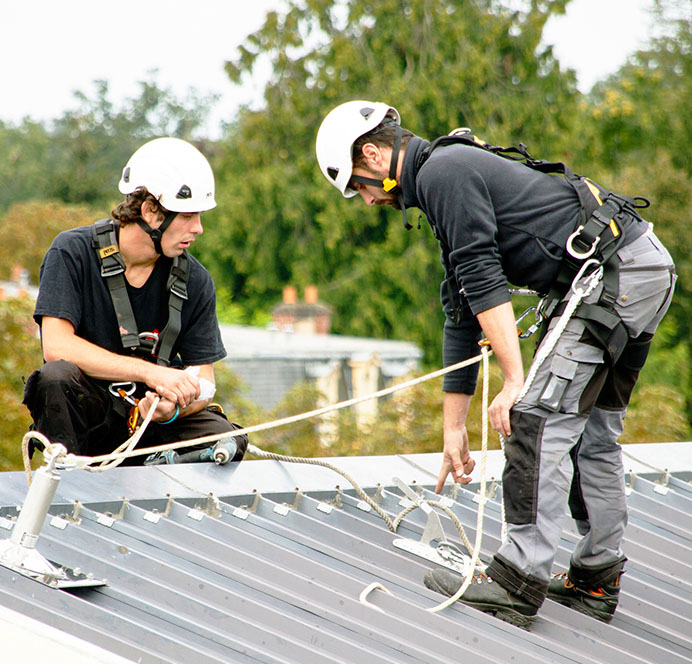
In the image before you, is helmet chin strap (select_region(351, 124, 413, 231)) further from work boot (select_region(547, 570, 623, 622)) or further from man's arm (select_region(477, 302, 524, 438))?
work boot (select_region(547, 570, 623, 622))

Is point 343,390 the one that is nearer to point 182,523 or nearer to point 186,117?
point 182,523

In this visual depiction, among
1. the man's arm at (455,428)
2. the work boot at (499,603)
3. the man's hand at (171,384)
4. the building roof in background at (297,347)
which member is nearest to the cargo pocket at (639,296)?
the man's arm at (455,428)

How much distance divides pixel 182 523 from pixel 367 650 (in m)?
1.16

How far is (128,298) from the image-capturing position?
192 inches

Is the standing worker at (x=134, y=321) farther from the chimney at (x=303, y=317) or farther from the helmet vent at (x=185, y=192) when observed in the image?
the chimney at (x=303, y=317)

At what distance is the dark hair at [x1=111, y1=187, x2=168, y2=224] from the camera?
4883mm

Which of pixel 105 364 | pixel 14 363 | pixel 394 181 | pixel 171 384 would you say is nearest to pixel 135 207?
pixel 105 364

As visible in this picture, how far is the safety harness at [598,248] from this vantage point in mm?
3438

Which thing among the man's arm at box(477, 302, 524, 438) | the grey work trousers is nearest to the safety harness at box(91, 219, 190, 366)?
the man's arm at box(477, 302, 524, 438)

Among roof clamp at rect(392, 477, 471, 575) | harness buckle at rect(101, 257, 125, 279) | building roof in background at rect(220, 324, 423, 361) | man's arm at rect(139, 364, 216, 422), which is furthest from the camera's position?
building roof in background at rect(220, 324, 423, 361)

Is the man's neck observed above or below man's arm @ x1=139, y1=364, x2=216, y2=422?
above

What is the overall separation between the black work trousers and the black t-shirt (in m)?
0.27

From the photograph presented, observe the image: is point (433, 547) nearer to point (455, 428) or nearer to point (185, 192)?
point (455, 428)

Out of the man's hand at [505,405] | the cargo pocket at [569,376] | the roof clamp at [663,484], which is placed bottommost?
the roof clamp at [663,484]
